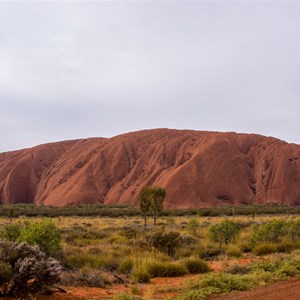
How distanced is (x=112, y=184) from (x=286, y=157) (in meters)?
32.1

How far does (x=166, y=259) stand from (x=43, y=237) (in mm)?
4062

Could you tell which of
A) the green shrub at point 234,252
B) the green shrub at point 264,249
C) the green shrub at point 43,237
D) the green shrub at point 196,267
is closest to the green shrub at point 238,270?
the green shrub at point 196,267

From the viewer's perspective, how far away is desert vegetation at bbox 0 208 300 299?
29.4 ft

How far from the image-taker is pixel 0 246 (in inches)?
334

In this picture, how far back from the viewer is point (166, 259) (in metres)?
13.3

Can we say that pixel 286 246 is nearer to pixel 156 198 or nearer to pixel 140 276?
pixel 140 276

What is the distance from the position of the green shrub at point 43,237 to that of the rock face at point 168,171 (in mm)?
55008

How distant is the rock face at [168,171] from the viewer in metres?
70.0

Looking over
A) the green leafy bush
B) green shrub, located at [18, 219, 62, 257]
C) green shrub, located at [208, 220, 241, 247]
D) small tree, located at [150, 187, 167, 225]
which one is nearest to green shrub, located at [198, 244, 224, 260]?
green shrub, located at [208, 220, 241, 247]

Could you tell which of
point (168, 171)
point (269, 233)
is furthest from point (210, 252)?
point (168, 171)

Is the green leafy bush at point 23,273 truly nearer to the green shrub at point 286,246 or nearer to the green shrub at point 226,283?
the green shrub at point 226,283

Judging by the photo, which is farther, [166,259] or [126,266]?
[166,259]

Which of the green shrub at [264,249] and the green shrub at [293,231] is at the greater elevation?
Answer: the green shrub at [293,231]

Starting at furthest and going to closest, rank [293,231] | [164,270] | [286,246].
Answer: [293,231] → [286,246] → [164,270]
